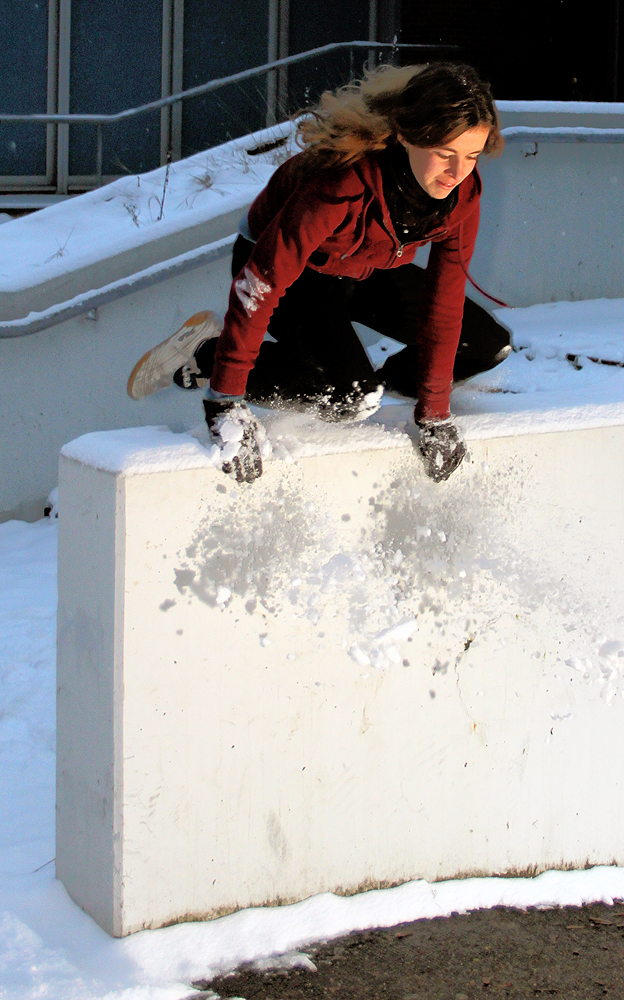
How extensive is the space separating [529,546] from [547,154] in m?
4.99

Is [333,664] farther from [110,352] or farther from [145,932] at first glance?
[110,352]

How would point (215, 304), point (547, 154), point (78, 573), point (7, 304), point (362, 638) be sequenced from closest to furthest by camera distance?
point (78, 573), point (362, 638), point (7, 304), point (215, 304), point (547, 154)

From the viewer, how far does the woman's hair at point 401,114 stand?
2131 millimetres

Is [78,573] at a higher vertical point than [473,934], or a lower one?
higher

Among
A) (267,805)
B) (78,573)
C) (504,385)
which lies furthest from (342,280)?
(504,385)

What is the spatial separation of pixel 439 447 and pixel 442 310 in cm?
37

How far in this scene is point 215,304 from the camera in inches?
232

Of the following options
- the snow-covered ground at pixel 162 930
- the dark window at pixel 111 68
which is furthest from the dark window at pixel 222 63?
the snow-covered ground at pixel 162 930

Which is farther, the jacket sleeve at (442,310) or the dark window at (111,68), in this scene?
the dark window at (111,68)

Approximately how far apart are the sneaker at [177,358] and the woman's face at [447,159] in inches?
38.1

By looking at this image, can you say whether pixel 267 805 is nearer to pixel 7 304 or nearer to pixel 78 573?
pixel 78 573

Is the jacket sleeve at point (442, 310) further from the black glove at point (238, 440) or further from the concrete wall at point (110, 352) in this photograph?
the concrete wall at point (110, 352)

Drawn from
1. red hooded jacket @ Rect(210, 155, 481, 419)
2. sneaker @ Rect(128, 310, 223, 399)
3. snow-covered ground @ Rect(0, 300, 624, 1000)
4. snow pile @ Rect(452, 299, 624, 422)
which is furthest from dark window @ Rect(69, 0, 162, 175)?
red hooded jacket @ Rect(210, 155, 481, 419)

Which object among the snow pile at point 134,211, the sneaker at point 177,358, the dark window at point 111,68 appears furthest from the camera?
the dark window at point 111,68
